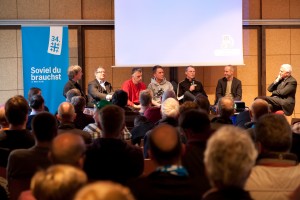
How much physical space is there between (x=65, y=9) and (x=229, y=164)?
8156 mm

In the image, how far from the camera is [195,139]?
355 cm

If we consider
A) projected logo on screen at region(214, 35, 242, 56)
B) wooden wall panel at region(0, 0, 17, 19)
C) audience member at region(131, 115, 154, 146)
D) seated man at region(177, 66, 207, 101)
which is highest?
wooden wall panel at region(0, 0, 17, 19)

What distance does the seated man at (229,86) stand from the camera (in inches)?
373

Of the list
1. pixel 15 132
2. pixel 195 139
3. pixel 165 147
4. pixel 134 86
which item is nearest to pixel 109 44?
pixel 134 86

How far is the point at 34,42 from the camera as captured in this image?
9.16 meters

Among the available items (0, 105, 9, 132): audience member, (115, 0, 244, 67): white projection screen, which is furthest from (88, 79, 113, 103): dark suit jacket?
(0, 105, 9, 132): audience member

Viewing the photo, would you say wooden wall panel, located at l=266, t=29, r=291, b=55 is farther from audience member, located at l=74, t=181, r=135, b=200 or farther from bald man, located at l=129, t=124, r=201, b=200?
audience member, located at l=74, t=181, r=135, b=200

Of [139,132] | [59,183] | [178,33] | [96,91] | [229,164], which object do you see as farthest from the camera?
[178,33]

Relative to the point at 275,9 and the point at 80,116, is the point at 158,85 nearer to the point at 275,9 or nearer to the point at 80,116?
the point at 275,9

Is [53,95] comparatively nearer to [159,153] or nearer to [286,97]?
[286,97]

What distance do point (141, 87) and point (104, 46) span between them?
137cm

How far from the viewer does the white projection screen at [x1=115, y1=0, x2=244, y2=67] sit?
9203mm

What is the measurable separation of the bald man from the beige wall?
291 inches

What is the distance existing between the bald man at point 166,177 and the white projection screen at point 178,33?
21.7 feet
